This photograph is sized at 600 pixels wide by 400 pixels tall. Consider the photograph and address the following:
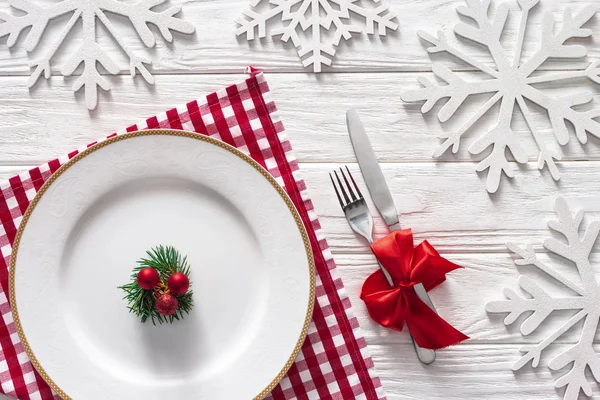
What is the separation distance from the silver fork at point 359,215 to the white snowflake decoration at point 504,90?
0.16 metres

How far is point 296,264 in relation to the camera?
3.04 feet

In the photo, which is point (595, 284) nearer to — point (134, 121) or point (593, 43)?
point (593, 43)

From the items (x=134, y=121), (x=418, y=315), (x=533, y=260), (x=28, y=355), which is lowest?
(x=28, y=355)

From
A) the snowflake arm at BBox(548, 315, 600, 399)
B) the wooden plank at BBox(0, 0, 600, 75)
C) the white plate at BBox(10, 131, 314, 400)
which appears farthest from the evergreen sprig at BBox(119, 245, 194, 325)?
the snowflake arm at BBox(548, 315, 600, 399)

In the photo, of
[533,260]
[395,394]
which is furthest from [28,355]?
[533,260]

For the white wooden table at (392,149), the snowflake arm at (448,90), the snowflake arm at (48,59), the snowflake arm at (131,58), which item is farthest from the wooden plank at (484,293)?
the snowflake arm at (48,59)

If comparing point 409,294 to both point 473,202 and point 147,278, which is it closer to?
point 473,202

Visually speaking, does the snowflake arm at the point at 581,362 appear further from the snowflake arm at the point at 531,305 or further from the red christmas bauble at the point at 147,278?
the red christmas bauble at the point at 147,278

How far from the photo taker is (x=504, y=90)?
3.32 feet

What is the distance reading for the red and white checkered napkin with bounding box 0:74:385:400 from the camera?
969 mm

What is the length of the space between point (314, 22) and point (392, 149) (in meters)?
0.26

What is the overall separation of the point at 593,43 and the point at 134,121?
0.81 meters

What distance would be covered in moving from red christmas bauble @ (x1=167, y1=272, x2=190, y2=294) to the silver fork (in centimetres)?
29

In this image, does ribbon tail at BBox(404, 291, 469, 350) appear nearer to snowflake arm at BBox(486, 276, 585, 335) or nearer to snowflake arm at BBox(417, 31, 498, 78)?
snowflake arm at BBox(486, 276, 585, 335)
